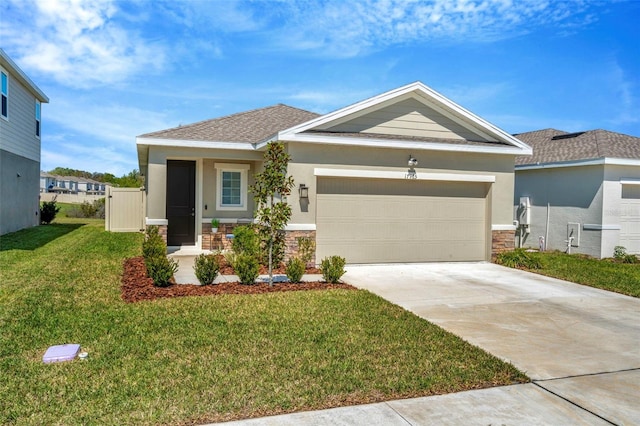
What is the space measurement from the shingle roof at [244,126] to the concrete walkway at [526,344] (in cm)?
536

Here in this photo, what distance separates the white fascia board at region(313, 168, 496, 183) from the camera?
11016mm

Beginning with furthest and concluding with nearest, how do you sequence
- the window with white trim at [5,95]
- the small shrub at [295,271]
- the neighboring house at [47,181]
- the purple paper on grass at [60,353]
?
the neighboring house at [47,181], the window with white trim at [5,95], the small shrub at [295,271], the purple paper on grass at [60,353]

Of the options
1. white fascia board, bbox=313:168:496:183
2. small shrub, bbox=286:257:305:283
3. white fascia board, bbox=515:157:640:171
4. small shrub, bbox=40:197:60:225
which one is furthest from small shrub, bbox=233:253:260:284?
small shrub, bbox=40:197:60:225

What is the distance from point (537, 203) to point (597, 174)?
8.10ft

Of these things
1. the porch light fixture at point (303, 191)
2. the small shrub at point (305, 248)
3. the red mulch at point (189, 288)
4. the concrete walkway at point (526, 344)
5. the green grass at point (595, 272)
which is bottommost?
the concrete walkway at point (526, 344)

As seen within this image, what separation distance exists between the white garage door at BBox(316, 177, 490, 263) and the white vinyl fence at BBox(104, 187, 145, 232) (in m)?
10.3

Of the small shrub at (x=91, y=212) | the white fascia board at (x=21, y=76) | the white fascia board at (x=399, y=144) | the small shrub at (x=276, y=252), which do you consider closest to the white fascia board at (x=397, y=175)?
the white fascia board at (x=399, y=144)

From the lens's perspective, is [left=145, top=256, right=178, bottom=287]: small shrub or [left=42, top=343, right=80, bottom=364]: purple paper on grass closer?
[left=42, top=343, right=80, bottom=364]: purple paper on grass

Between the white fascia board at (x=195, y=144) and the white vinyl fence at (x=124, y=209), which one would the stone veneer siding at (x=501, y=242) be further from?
the white vinyl fence at (x=124, y=209)

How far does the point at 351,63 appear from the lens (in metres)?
14.9

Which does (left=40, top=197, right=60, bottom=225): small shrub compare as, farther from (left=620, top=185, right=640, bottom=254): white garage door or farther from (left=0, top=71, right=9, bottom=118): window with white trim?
(left=620, top=185, right=640, bottom=254): white garage door

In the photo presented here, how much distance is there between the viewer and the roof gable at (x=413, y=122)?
11.2 m

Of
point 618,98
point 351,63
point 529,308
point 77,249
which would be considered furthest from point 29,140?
point 618,98

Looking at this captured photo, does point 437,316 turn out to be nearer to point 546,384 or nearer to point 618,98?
point 546,384
